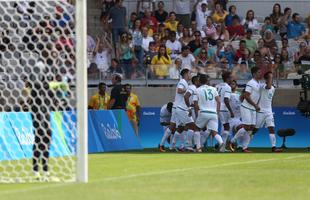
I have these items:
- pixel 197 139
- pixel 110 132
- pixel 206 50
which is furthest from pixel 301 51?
pixel 110 132

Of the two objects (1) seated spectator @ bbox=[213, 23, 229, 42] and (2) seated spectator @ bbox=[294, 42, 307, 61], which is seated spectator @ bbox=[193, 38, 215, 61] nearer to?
(1) seated spectator @ bbox=[213, 23, 229, 42]

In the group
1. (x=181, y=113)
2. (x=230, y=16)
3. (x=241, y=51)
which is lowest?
(x=181, y=113)

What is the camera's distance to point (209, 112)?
27.3 metres

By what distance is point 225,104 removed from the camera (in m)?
28.9

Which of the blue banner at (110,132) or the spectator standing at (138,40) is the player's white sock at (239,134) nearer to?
the blue banner at (110,132)

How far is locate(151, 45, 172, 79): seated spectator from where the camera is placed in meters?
32.4

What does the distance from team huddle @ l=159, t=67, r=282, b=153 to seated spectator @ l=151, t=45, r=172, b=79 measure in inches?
106


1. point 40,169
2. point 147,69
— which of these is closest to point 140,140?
point 147,69

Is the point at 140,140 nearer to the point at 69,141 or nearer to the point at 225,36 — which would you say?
the point at 225,36

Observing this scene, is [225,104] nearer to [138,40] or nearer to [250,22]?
[138,40]

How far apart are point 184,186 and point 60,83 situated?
2.84 metres

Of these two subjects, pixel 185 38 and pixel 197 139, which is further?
pixel 185 38

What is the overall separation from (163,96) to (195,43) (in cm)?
225

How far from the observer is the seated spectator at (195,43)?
34.0 meters
